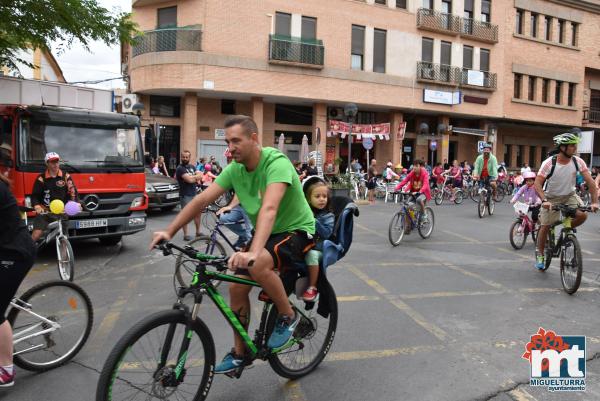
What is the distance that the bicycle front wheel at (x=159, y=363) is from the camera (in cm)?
254

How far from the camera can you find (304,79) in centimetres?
2462

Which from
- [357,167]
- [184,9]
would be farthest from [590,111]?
[184,9]

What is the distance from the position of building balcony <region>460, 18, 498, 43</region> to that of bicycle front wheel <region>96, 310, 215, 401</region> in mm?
30349

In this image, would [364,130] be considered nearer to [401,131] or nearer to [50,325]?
[401,131]

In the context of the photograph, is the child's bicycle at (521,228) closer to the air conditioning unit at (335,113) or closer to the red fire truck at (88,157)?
the red fire truck at (88,157)

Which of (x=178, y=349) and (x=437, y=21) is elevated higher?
(x=437, y=21)

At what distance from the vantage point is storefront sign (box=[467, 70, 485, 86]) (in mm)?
29577

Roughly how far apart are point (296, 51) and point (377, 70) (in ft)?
16.8

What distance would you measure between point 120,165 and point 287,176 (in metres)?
6.13

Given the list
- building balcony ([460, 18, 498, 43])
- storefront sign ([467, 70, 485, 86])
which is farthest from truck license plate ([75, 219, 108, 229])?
building balcony ([460, 18, 498, 43])

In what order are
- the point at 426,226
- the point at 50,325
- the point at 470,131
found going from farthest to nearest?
the point at 470,131 → the point at 426,226 → the point at 50,325

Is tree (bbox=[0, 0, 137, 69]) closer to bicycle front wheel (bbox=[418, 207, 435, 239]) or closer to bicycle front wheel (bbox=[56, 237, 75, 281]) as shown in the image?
bicycle front wheel (bbox=[56, 237, 75, 281])

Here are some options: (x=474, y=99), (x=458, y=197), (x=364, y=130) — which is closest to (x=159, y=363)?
(x=458, y=197)

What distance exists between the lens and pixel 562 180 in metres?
6.50
